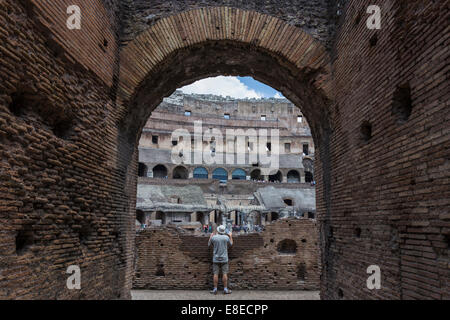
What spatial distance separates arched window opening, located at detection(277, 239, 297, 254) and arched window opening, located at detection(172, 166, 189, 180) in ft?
95.0

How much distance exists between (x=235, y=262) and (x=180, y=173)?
30.5m

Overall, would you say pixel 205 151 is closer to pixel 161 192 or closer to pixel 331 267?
pixel 161 192

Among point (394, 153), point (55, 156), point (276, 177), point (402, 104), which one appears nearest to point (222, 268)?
point (55, 156)

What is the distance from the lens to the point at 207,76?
830cm

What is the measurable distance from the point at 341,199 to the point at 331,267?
4.68ft

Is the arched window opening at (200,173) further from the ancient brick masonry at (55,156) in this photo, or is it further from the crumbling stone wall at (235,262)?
the ancient brick masonry at (55,156)

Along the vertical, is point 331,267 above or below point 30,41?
below

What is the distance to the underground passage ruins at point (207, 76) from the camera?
3387 mm

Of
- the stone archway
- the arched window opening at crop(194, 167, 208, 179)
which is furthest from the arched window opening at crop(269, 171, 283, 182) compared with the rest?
the stone archway

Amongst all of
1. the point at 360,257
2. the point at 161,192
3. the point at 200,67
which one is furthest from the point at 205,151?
the point at 360,257

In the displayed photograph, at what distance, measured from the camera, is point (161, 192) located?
27.7 meters

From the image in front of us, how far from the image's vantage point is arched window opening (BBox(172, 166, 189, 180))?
38.6m

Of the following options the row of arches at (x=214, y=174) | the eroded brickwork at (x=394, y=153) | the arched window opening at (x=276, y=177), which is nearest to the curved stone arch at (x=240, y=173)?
the row of arches at (x=214, y=174)

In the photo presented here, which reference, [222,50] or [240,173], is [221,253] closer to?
[222,50]
